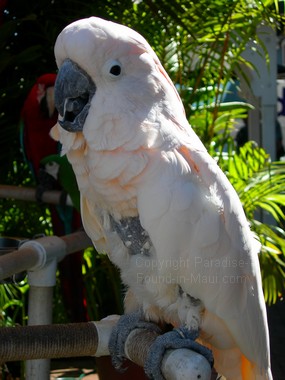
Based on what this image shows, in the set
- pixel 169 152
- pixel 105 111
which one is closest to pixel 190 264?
pixel 169 152

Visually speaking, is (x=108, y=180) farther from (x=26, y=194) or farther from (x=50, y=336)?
(x=26, y=194)

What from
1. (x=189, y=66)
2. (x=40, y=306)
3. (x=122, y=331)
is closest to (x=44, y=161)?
(x=189, y=66)

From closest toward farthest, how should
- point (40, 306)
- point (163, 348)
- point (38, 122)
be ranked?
point (163, 348) → point (40, 306) → point (38, 122)

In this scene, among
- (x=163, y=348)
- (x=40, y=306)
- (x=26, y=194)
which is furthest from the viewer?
(x=26, y=194)

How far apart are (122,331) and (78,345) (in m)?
0.15

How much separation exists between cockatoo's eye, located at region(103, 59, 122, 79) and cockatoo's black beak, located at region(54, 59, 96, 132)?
0.12ft

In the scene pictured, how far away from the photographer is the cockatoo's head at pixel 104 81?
1186 millimetres

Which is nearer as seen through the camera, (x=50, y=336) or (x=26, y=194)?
(x=50, y=336)

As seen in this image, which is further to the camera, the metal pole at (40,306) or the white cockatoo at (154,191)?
the metal pole at (40,306)

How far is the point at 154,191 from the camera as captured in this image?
1214 mm

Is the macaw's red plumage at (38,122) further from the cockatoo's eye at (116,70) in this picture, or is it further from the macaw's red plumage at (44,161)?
the cockatoo's eye at (116,70)

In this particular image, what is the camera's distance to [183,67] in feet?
8.00

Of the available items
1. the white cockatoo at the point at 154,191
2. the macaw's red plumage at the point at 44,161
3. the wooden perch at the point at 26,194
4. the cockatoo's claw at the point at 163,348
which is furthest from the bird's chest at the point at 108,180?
the macaw's red plumage at the point at 44,161

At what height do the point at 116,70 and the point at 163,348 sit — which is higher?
the point at 116,70
